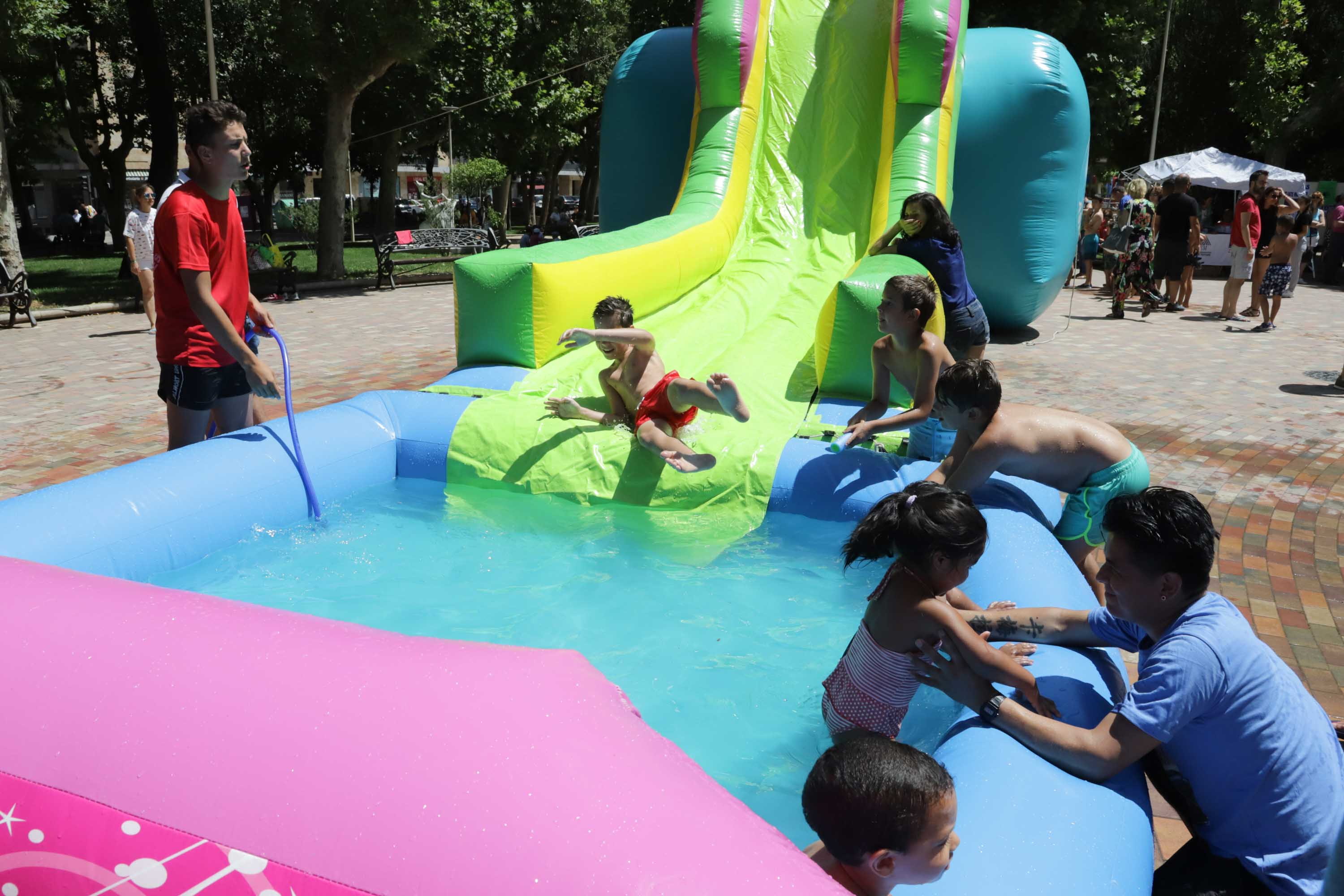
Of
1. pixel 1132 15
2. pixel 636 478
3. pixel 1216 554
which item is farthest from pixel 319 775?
pixel 1132 15

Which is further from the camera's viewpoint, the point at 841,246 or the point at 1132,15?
the point at 1132,15

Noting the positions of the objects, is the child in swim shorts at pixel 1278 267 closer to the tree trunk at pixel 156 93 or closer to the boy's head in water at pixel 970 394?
the boy's head in water at pixel 970 394

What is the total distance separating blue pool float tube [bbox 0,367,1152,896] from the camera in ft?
6.10

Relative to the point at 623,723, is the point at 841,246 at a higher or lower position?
higher

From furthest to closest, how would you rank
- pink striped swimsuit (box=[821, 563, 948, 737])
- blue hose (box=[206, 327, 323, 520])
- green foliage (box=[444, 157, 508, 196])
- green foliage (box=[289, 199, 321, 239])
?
green foliage (box=[444, 157, 508, 196]) < green foliage (box=[289, 199, 321, 239]) < blue hose (box=[206, 327, 323, 520]) < pink striped swimsuit (box=[821, 563, 948, 737])

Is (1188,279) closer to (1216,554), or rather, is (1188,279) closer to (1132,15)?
(1132,15)

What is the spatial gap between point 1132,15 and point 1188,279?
294 inches

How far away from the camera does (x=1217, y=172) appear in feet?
60.3

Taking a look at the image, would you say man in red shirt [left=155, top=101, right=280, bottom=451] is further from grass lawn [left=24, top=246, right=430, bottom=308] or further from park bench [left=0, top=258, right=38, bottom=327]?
grass lawn [left=24, top=246, right=430, bottom=308]

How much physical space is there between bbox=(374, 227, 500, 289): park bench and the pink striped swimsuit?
44.7 ft

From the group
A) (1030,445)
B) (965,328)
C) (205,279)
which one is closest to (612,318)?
(205,279)

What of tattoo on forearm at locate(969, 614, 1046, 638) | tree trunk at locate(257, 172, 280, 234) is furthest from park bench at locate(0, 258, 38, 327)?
tree trunk at locate(257, 172, 280, 234)

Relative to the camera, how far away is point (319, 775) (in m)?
1.47

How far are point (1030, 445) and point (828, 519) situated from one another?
119 cm
